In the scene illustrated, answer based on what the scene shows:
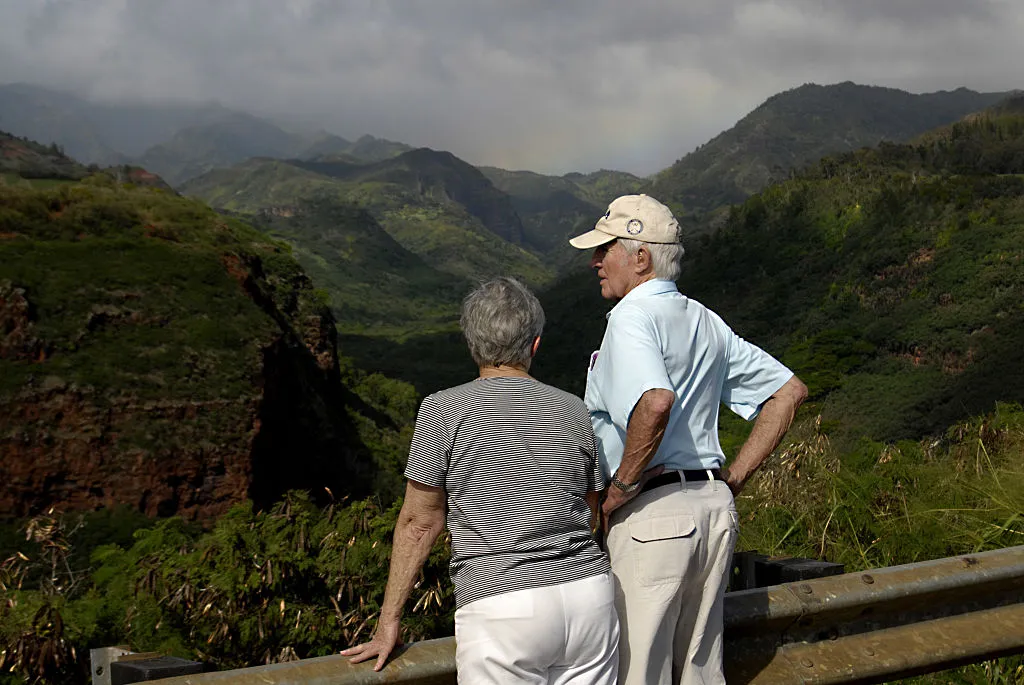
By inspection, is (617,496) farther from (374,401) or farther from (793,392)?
(374,401)

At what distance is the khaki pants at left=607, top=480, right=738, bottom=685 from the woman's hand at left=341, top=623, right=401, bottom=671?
70 cm

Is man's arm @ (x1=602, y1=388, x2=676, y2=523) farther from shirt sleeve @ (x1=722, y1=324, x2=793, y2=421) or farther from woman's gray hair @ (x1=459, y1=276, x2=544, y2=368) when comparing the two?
shirt sleeve @ (x1=722, y1=324, x2=793, y2=421)

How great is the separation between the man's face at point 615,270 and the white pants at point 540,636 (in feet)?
3.32

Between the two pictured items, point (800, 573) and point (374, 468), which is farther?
point (374, 468)

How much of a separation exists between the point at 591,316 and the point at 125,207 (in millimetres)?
86787

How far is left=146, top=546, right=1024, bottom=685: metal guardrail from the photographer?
3.09m

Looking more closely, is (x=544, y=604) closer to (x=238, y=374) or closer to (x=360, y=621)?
(x=360, y=621)

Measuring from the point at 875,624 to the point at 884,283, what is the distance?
272ft

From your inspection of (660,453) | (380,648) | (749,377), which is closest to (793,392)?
(749,377)

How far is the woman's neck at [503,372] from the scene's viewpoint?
113 inches

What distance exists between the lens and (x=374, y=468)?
37.3 metres

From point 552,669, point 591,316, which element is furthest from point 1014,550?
point 591,316

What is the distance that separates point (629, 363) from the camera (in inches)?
111

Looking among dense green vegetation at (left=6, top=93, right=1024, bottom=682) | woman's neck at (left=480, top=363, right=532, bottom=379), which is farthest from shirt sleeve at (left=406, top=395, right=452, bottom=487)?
dense green vegetation at (left=6, top=93, right=1024, bottom=682)
